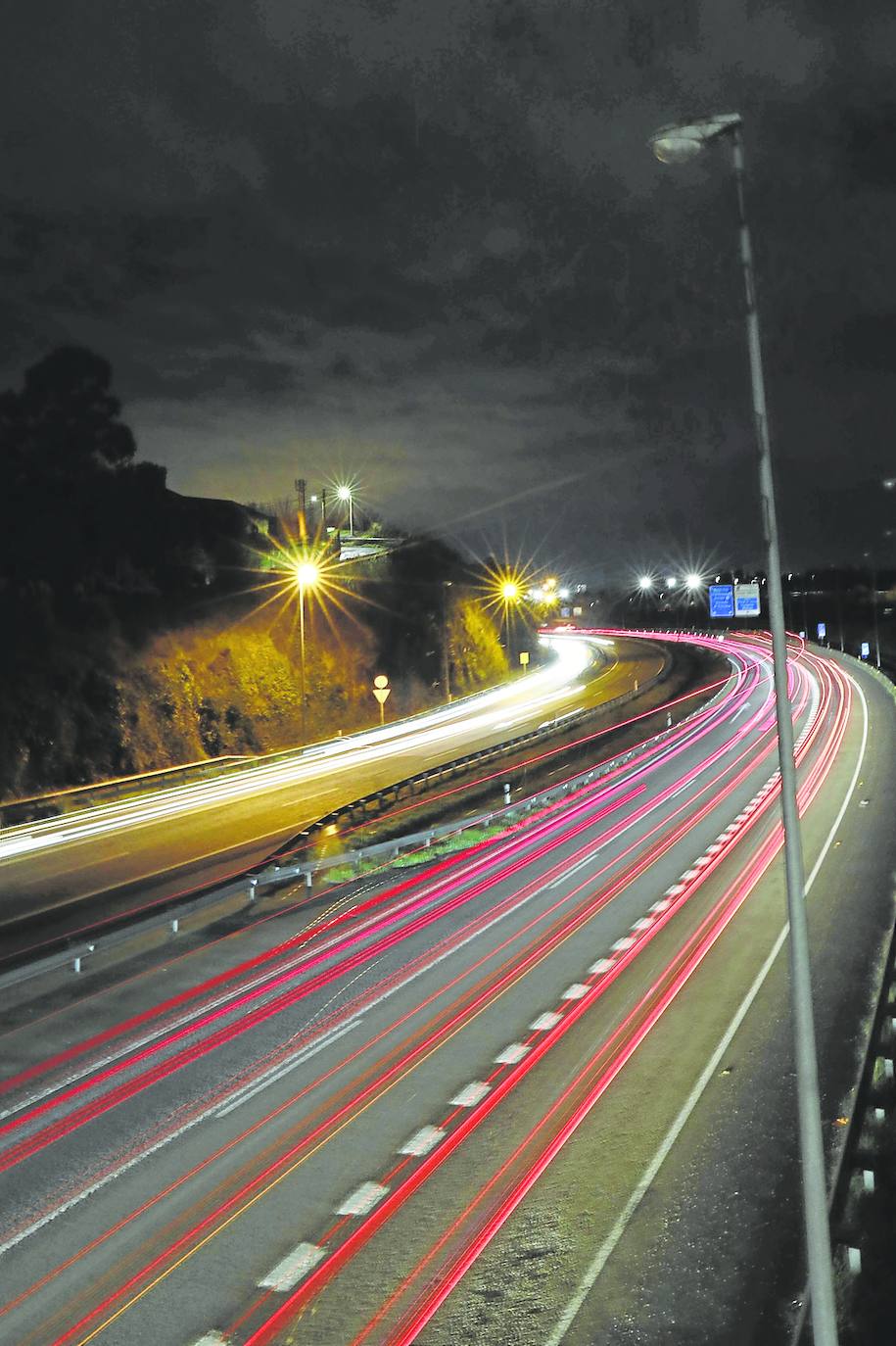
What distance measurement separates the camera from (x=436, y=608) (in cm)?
8000

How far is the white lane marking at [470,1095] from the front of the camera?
11312 mm

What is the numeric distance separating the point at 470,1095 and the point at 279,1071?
2472 millimetres

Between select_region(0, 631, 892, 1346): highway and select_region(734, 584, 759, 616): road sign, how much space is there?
10112 millimetres

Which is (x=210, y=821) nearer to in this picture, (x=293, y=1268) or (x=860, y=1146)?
(x=293, y=1268)

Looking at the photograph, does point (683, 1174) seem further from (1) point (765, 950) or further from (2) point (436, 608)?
(2) point (436, 608)

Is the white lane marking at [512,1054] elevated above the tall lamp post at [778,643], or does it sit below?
below

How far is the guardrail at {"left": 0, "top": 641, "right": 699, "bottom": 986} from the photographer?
16.4m

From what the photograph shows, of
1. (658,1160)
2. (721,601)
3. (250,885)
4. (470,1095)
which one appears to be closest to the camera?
(658,1160)

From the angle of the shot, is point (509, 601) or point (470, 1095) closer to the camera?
point (470, 1095)

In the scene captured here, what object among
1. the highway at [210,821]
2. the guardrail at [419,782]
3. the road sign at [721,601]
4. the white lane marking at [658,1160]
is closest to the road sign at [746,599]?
the road sign at [721,601]

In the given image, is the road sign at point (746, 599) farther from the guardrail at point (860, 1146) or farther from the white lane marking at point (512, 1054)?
the white lane marking at point (512, 1054)

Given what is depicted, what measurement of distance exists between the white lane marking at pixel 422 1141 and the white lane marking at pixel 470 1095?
616mm

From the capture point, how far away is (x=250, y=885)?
21.1m

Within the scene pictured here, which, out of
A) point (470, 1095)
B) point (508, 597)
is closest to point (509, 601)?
point (508, 597)
